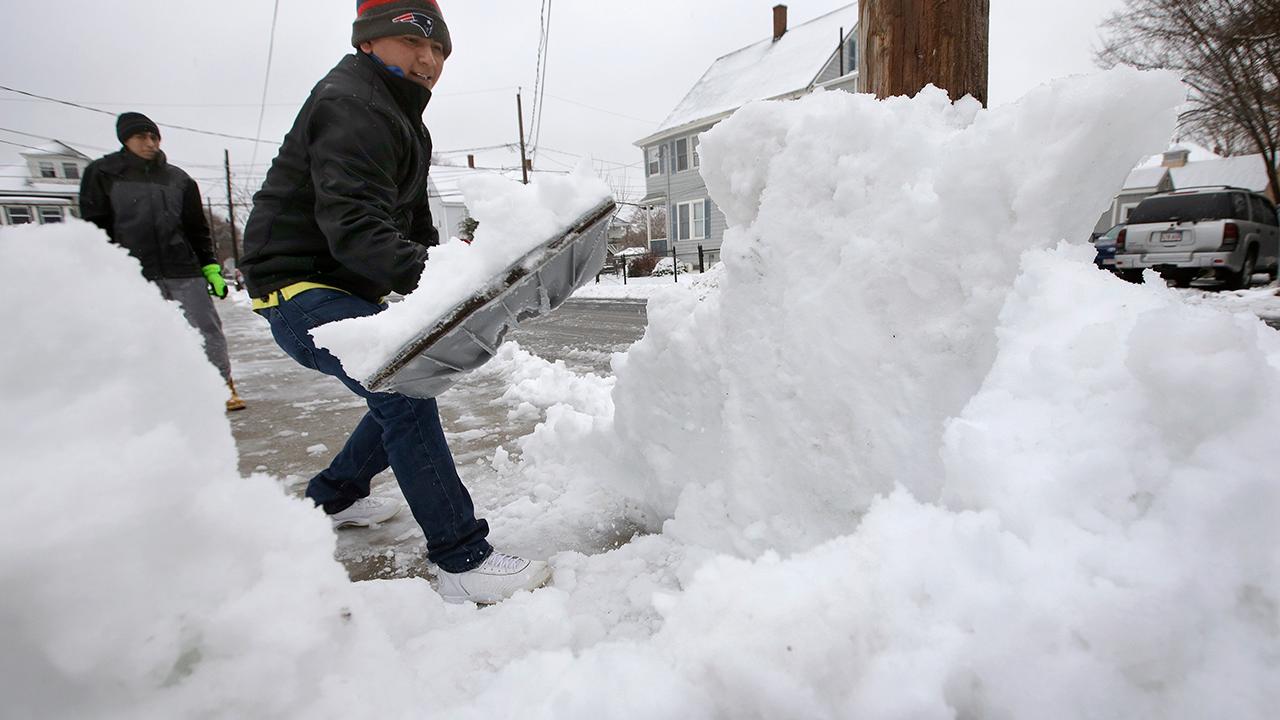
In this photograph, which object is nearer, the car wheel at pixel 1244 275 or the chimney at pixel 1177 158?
the car wheel at pixel 1244 275

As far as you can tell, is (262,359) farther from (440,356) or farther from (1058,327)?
(1058,327)

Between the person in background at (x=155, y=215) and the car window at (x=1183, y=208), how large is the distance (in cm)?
1364

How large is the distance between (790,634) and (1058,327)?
86 cm

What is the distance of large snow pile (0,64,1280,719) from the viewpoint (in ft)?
2.79

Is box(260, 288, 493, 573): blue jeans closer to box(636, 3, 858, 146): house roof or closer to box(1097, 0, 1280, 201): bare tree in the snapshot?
box(1097, 0, 1280, 201): bare tree

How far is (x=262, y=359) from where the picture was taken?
299 inches

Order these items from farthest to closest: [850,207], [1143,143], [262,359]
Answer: [262,359]
[850,207]
[1143,143]

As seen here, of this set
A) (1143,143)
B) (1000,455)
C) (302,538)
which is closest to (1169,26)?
(1143,143)

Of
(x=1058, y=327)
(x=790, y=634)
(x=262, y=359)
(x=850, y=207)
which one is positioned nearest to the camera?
(x=790, y=634)

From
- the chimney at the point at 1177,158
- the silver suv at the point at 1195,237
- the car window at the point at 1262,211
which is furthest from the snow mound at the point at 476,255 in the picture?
the chimney at the point at 1177,158

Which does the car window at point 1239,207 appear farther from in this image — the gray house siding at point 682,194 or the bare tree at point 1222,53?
the gray house siding at point 682,194

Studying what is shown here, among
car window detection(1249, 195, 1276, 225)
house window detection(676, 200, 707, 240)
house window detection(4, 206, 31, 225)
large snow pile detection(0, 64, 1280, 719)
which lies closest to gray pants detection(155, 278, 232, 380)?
large snow pile detection(0, 64, 1280, 719)

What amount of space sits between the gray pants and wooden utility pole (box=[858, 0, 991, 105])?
178 inches

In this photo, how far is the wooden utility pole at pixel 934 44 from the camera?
2.45 meters
